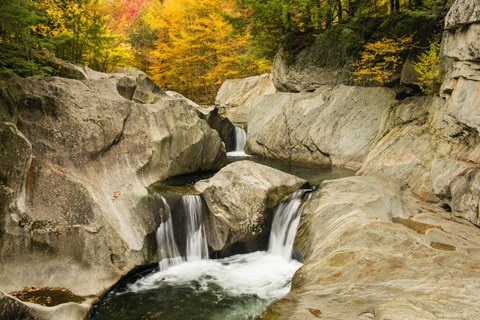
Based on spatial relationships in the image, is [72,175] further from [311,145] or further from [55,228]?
[311,145]

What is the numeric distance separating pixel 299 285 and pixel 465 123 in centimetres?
718

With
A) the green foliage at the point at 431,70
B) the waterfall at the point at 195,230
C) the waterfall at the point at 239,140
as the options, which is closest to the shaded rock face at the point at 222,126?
the waterfall at the point at 239,140

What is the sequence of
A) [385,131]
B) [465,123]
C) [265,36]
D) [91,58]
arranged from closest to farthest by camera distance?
[465,123], [385,131], [91,58], [265,36]

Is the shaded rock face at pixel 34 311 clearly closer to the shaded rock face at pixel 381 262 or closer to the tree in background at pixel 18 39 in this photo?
the shaded rock face at pixel 381 262

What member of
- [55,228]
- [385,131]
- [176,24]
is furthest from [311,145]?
[176,24]

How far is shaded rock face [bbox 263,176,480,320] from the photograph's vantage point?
241 inches

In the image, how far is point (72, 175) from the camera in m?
9.98

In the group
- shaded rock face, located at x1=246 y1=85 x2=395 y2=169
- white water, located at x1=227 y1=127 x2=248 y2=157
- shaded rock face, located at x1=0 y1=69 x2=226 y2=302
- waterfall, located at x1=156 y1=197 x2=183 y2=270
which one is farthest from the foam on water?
white water, located at x1=227 y1=127 x2=248 y2=157

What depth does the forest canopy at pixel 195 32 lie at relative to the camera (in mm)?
11453

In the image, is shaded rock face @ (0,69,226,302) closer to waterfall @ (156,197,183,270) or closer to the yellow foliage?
waterfall @ (156,197,183,270)

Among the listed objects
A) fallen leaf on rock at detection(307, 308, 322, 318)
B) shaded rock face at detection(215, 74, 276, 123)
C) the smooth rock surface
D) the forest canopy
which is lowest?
fallen leaf on rock at detection(307, 308, 322, 318)

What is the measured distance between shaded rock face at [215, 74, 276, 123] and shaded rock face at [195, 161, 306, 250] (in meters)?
18.6

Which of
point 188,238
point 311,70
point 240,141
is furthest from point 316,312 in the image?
point 240,141

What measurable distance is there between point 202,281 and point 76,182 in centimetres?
433
